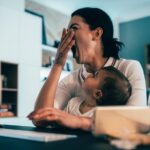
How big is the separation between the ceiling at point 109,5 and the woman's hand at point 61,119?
410 centimetres

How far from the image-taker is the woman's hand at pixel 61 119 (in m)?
0.79

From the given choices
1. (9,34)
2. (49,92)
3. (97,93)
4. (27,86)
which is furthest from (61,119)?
(27,86)

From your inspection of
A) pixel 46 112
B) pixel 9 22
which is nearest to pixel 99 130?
pixel 46 112

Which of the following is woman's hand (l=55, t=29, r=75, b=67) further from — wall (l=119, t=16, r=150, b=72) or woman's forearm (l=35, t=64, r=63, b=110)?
wall (l=119, t=16, r=150, b=72)

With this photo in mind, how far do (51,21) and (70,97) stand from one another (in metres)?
3.80

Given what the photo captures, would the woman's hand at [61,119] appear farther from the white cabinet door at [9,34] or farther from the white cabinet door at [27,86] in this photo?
the white cabinet door at [27,86]

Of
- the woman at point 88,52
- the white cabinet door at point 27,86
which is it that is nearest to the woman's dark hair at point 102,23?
the woman at point 88,52

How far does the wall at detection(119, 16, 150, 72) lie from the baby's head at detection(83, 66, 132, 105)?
15.2 ft

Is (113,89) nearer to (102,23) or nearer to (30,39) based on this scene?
(102,23)

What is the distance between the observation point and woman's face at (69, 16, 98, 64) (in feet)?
3.81

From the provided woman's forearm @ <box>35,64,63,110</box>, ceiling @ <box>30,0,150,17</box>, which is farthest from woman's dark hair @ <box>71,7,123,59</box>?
ceiling @ <box>30,0,150,17</box>

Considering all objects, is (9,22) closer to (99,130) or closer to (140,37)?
(140,37)

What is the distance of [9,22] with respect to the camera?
3666mm

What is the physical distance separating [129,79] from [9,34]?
2.81 metres
